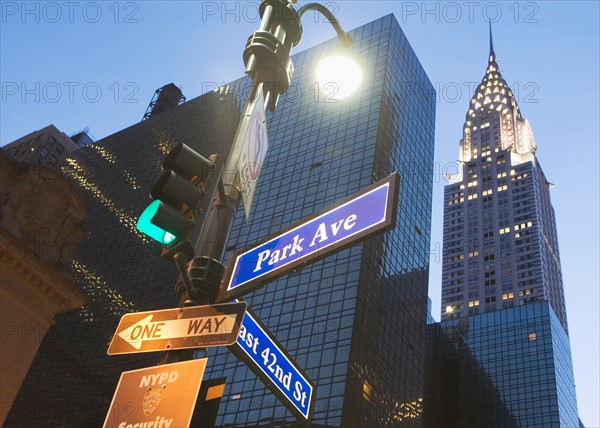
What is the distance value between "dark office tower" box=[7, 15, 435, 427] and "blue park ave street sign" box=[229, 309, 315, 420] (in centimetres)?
5885

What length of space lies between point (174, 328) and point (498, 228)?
154762mm

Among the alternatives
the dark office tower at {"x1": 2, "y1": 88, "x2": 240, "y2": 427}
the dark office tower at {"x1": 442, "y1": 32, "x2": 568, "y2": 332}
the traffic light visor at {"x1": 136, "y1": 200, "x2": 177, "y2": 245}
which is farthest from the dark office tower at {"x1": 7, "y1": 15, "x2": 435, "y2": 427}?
the traffic light visor at {"x1": 136, "y1": 200, "x2": 177, "y2": 245}

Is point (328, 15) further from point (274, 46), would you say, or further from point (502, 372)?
point (502, 372)

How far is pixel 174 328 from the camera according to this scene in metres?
6.28

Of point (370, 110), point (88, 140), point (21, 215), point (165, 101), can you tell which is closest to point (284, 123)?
point (370, 110)

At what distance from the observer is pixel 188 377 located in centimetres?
561

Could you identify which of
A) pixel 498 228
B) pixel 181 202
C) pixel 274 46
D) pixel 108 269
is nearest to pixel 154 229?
pixel 181 202

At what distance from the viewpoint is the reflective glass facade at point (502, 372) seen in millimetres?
107375

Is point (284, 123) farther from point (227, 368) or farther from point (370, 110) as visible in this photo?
point (227, 368)

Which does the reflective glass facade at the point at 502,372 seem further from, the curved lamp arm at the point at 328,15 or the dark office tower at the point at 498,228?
the curved lamp arm at the point at 328,15

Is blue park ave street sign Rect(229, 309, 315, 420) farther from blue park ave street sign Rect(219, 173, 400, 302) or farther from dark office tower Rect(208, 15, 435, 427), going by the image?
dark office tower Rect(208, 15, 435, 427)

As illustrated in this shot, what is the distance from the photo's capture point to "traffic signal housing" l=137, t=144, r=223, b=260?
20.3 feet

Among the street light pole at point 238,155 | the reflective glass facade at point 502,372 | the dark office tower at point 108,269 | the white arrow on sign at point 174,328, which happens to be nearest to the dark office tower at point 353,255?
the dark office tower at point 108,269

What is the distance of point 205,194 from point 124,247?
366ft
